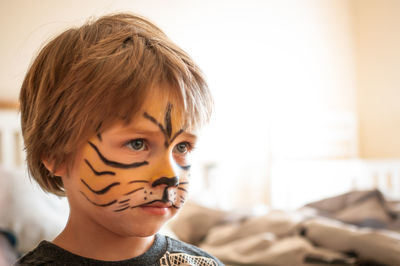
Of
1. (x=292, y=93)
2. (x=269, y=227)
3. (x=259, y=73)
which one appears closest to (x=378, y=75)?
(x=292, y=93)

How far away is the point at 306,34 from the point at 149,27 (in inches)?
140

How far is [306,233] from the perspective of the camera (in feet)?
5.21

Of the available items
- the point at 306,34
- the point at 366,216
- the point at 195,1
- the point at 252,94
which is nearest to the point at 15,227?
the point at 366,216

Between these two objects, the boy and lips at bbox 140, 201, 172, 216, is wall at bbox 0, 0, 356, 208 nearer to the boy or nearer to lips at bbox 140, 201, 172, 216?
the boy

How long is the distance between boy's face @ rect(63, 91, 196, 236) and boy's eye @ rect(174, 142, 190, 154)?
3cm

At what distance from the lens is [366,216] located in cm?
177

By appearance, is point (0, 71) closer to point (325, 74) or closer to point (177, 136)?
point (177, 136)

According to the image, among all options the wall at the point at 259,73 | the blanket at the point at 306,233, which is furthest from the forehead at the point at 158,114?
the wall at the point at 259,73

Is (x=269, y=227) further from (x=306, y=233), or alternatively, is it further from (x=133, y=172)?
(x=133, y=172)

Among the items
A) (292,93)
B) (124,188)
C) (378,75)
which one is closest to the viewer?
(124,188)

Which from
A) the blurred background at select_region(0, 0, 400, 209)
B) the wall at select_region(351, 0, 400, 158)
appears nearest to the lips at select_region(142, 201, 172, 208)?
the blurred background at select_region(0, 0, 400, 209)

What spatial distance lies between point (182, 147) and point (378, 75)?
150 inches

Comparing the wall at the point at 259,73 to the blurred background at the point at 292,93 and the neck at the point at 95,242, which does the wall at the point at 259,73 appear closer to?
the blurred background at the point at 292,93

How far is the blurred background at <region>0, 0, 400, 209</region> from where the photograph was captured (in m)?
3.33
